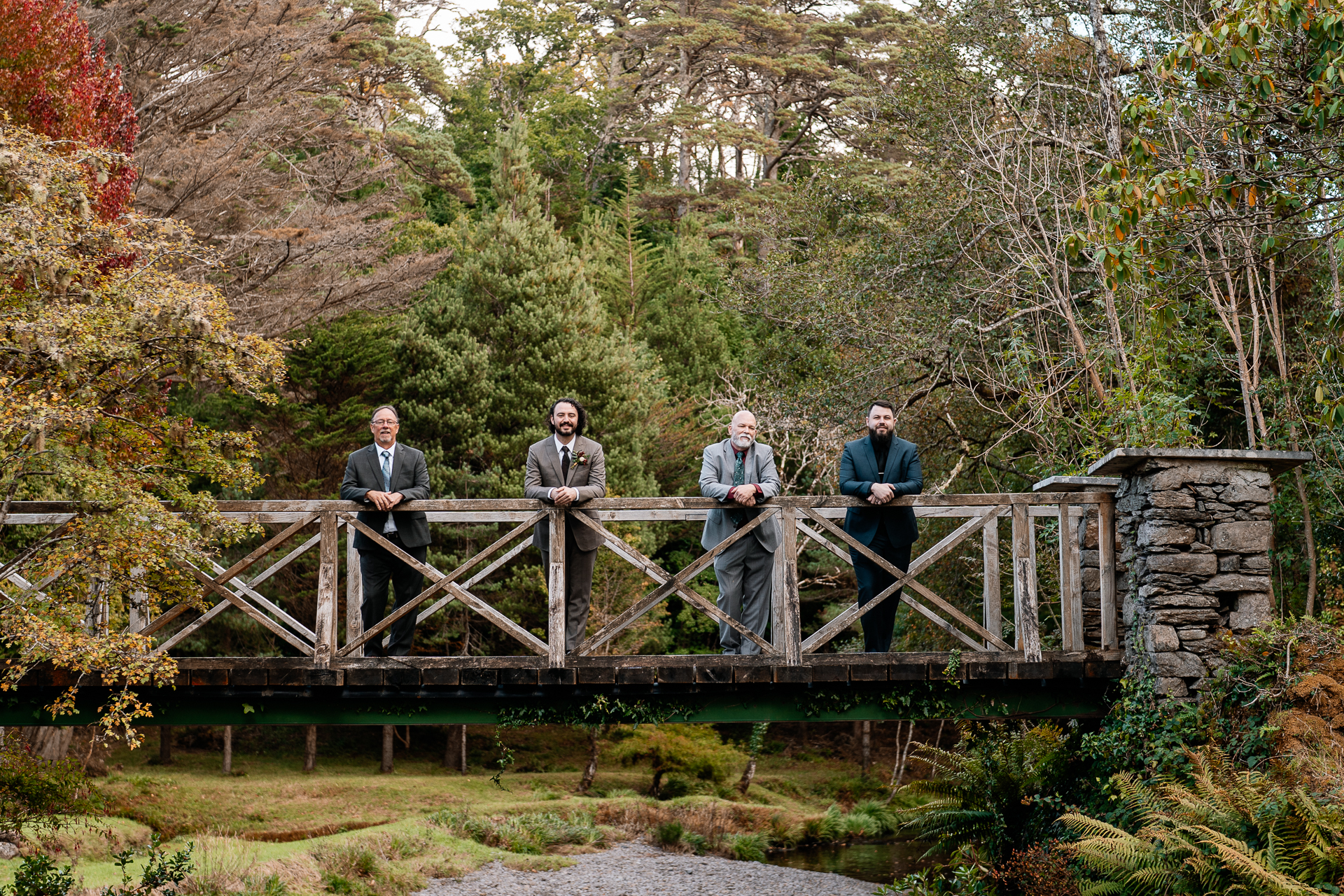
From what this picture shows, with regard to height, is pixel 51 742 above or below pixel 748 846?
above

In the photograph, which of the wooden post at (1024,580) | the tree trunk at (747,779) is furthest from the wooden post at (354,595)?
the tree trunk at (747,779)

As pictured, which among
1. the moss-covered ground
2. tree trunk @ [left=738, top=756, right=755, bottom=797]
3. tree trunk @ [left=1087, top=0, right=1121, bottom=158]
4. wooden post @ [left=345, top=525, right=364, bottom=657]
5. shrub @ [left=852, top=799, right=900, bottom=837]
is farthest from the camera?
tree trunk @ [left=738, top=756, right=755, bottom=797]

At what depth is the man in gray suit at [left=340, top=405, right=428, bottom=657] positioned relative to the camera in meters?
7.93

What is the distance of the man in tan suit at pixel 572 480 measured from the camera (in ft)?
25.8

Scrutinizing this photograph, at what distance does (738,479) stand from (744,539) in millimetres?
399

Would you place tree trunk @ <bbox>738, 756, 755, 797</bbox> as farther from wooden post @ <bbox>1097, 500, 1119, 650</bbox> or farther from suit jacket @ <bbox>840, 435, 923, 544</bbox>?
suit jacket @ <bbox>840, 435, 923, 544</bbox>

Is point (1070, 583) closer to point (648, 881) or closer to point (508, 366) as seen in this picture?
point (648, 881)

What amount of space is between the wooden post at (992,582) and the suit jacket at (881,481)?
1.95 ft

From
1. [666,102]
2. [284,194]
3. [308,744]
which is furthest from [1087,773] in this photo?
[666,102]

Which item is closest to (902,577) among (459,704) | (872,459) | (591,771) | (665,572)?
(872,459)

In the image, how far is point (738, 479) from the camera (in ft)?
26.5

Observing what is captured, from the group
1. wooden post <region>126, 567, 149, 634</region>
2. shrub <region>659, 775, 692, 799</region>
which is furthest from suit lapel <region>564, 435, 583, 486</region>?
shrub <region>659, 775, 692, 799</region>

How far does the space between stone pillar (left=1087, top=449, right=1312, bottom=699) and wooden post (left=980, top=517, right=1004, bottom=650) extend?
0.86 meters

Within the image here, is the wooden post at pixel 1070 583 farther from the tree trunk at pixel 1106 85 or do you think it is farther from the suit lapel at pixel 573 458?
the tree trunk at pixel 1106 85
